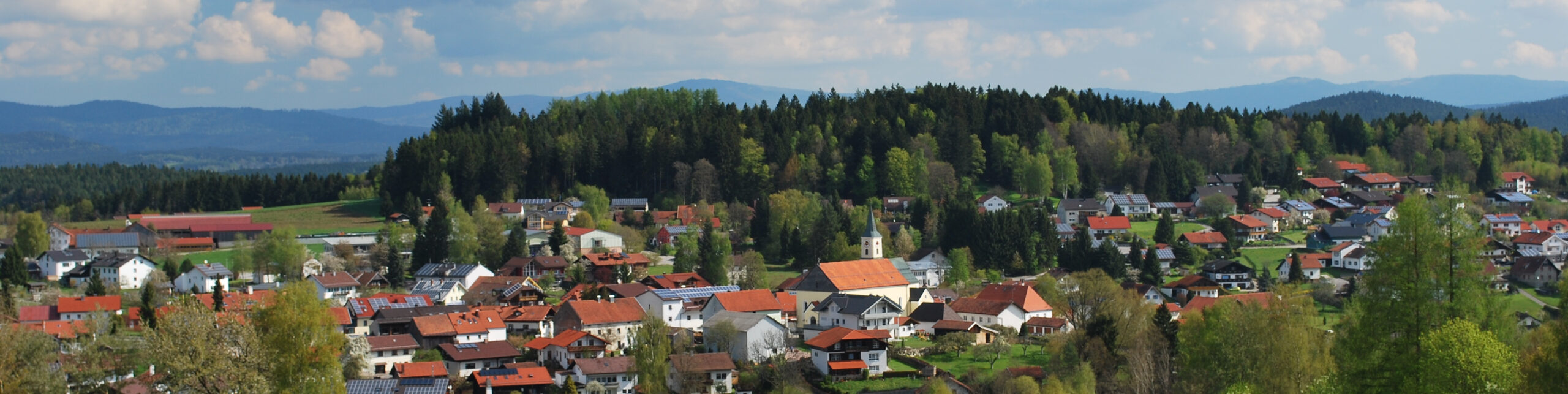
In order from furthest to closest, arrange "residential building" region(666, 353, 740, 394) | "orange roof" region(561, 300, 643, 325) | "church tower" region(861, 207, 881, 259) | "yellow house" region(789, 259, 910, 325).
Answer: "church tower" region(861, 207, 881, 259), "yellow house" region(789, 259, 910, 325), "orange roof" region(561, 300, 643, 325), "residential building" region(666, 353, 740, 394)

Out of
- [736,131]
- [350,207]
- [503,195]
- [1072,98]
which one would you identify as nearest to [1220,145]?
[1072,98]

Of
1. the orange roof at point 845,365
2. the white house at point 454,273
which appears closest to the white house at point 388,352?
the orange roof at point 845,365

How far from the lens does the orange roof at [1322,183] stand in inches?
3253

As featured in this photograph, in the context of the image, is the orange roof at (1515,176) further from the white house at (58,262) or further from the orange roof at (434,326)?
the white house at (58,262)

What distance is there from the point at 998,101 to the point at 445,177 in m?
35.3

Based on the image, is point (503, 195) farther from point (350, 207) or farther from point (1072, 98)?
point (1072, 98)

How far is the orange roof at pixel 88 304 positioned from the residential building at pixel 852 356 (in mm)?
22745

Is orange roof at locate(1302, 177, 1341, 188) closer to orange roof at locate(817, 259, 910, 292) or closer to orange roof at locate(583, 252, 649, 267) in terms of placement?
orange roof at locate(817, 259, 910, 292)

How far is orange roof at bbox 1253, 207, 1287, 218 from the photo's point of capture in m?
69.8

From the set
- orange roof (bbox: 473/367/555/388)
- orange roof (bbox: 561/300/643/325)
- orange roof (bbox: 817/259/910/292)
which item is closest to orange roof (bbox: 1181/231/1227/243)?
orange roof (bbox: 817/259/910/292)

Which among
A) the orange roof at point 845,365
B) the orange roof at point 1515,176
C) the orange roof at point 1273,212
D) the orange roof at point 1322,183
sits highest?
the orange roof at point 1515,176

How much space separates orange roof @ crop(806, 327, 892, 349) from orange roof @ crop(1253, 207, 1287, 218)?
A: 35.4 m

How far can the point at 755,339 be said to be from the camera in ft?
131

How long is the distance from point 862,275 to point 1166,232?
66.4 feet
